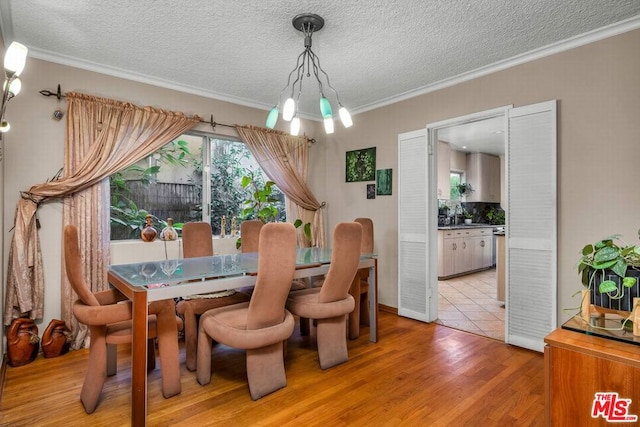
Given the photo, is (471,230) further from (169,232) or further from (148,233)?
(148,233)

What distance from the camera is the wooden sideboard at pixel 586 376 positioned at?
1.04 meters

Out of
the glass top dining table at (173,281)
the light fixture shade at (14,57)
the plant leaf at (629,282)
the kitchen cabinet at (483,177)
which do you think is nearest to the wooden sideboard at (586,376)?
the plant leaf at (629,282)

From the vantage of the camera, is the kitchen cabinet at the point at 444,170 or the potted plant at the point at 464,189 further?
the potted plant at the point at 464,189

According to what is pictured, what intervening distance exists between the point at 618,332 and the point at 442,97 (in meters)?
2.90

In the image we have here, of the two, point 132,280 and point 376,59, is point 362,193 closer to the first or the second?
point 376,59

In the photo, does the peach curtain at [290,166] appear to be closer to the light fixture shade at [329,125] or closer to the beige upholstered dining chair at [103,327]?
the light fixture shade at [329,125]

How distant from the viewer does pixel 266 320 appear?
2.10 metres

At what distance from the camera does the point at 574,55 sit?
8.82 ft

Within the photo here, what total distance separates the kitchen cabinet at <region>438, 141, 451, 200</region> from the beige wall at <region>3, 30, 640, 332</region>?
102 inches

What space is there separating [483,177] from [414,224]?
430 centimetres

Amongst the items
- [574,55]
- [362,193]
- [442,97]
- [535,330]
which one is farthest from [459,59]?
[535,330]

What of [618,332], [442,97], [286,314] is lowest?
[286,314]

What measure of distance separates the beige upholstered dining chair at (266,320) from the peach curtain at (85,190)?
1591 millimetres

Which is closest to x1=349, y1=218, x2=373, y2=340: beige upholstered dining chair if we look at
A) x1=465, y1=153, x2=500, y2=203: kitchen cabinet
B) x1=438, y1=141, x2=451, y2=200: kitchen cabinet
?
x1=438, y1=141, x2=451, y2=200: kitchen cabinet
